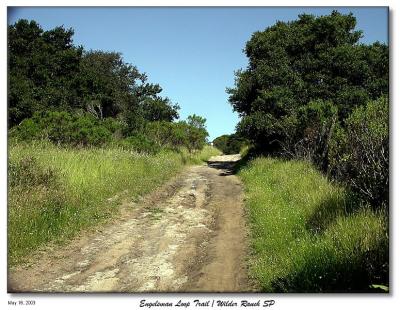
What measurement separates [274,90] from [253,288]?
16.1 m

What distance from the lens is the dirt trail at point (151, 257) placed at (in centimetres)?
606

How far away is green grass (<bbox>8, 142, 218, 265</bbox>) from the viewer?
25.4 feet

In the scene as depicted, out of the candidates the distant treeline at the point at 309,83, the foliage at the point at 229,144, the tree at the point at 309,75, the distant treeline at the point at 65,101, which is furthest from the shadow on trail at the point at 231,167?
the foliage at the point at 229,144

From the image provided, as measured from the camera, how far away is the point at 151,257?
7379 millimetres

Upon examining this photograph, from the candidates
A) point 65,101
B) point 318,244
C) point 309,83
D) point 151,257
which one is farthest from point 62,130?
point 318,244

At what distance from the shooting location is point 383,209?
6.93 metres

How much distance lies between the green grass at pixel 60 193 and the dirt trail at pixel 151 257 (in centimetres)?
45

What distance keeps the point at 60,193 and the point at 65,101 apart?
18.9m

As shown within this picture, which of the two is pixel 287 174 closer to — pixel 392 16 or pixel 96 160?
pixel 96 160

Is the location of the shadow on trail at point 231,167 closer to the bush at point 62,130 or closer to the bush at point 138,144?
the bush at point 138,144

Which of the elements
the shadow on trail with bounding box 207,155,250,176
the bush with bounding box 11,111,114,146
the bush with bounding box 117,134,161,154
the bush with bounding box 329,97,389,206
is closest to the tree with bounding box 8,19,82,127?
the bush with bounding box 11,111,114,146

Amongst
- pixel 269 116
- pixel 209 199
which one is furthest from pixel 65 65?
→ pixel 209 199
